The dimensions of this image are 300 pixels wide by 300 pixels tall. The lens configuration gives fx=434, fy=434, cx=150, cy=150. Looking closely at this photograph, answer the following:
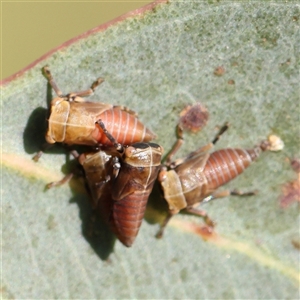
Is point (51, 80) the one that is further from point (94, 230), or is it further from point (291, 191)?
point (291, 191)

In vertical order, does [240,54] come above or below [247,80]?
above

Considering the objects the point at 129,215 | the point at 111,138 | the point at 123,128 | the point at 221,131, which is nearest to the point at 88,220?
the point at 129,215

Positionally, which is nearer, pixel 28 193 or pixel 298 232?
pixel 28 193

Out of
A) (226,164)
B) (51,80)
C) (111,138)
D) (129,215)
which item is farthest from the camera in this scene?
(226,164)

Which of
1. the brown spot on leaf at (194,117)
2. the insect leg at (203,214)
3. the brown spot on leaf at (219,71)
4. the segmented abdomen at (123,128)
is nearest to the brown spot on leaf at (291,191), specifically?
the insect leg at (203,214)

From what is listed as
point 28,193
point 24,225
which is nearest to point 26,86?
point 28,193

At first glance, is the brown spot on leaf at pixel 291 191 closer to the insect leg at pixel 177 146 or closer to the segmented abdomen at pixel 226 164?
the segmented abdomen at pixel 226 164

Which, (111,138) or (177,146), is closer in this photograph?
(111,138)

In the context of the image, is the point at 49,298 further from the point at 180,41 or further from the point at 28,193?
the point at 180,41
